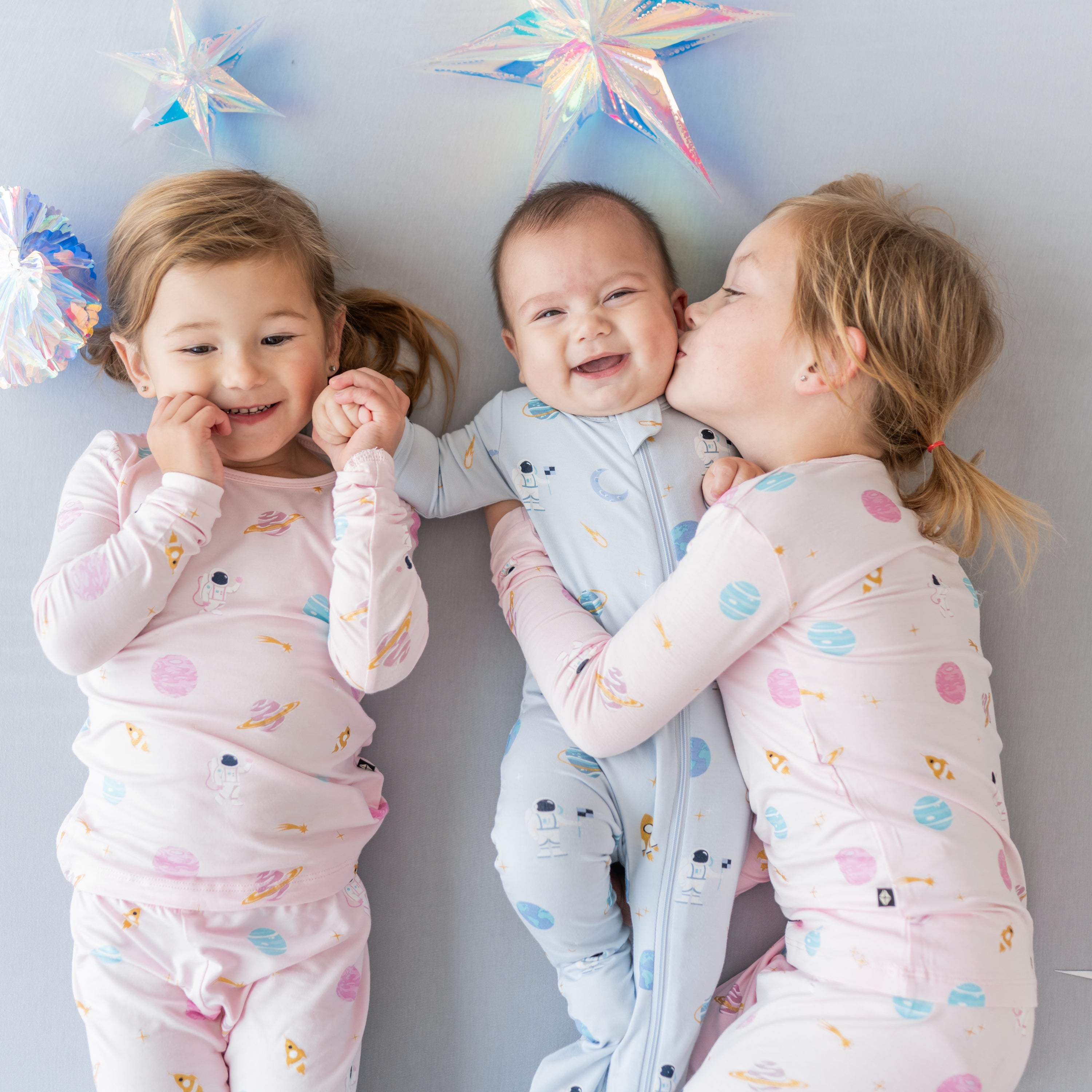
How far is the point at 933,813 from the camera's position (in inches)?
44.1

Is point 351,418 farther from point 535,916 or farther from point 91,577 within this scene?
point 535,916

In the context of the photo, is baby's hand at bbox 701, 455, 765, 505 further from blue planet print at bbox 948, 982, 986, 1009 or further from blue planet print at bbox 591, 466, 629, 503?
blue planet print at bbox 948, 982, 986, 1009

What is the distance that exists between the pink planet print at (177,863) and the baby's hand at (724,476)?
2.85 ft

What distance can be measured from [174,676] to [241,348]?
47 cm

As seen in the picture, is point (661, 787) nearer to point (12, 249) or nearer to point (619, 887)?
point (619, 887)

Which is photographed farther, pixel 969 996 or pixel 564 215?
pixel 564 215

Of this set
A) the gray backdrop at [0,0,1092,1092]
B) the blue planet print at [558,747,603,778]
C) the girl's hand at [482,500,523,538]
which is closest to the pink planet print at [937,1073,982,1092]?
the gray backdrop at [0,0,1092,1092]

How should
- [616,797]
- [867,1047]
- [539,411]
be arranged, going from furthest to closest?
[539,411] → [616,797] → [867,1047]

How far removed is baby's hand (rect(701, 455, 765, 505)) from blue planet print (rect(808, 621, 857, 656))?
0.81 feet

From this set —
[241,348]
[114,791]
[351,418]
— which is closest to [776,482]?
[351,418]

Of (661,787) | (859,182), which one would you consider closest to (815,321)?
(859,182)

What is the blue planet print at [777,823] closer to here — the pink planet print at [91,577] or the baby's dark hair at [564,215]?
the baby's dark hair at [564,215]

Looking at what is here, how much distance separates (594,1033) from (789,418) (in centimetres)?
93

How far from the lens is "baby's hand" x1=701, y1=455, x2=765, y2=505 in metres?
1.31
